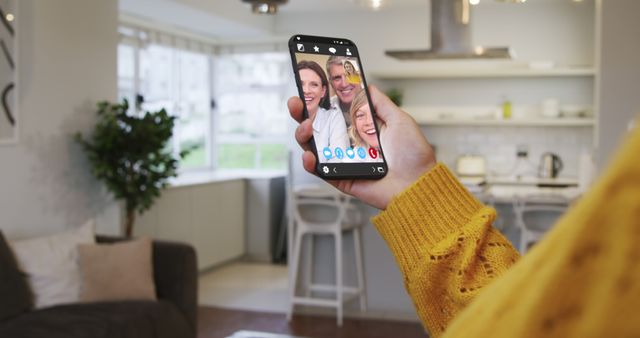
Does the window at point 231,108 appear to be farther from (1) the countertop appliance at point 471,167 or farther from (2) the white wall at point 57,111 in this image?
(2) the white wall at point 57,111

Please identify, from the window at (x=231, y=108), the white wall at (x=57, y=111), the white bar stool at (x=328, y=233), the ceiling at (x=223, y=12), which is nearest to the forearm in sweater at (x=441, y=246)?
the white wall at (x=57, y=111)

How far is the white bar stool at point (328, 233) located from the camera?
5383 millimetres

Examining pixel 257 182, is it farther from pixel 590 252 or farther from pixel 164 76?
pixel 590 252

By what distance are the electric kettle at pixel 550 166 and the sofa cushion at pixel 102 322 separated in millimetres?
4456

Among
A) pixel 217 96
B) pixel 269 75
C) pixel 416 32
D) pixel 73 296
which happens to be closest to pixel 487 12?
pixel 416 32

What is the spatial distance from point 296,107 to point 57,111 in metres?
3.94

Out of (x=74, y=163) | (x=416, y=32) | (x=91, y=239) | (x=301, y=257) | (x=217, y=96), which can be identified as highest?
(x=416, y=32)

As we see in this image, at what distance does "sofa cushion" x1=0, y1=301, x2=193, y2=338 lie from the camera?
3.37 m

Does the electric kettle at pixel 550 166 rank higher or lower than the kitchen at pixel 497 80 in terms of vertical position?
lower

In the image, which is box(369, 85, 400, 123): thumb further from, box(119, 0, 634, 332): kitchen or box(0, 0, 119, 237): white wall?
box(119, 0, 634, 332): kitchen

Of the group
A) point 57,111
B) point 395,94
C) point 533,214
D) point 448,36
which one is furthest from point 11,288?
point 395,94

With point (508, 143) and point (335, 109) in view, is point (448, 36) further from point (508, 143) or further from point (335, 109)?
point (335, 109)

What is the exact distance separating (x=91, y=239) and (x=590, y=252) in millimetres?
4246

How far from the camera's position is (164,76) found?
7.52 meters
